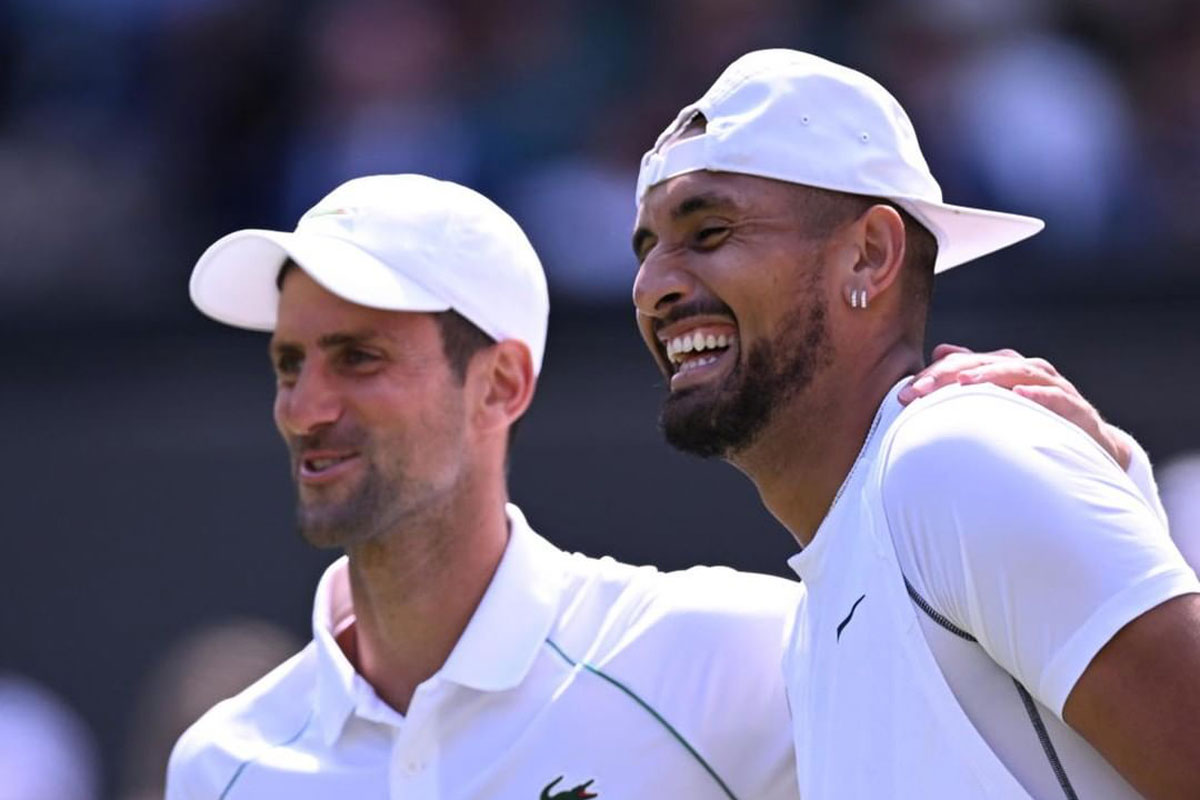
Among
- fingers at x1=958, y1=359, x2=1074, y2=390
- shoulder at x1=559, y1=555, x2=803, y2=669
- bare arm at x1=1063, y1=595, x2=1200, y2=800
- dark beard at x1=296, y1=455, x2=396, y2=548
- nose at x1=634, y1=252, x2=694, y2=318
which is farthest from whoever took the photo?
dark beard at x1=296, y1=455, x2=396, y2=548

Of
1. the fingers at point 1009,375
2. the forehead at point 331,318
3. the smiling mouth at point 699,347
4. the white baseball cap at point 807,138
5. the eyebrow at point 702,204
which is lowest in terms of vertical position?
the forehead at point 331,318

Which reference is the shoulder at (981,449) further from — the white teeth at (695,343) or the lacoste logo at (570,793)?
the lacoste logo at (570,793)

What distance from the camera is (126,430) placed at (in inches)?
295

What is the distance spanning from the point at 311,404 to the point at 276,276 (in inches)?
14.0

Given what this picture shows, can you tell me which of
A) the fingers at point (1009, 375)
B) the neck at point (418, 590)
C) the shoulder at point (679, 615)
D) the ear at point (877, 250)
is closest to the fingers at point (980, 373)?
the fingers at point (1009, 375)

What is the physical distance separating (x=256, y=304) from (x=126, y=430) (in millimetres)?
3456

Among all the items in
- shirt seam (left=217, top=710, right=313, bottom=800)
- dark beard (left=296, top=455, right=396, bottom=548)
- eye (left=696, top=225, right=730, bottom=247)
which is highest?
eye (left=696, top=225, right=730, bottom=247)

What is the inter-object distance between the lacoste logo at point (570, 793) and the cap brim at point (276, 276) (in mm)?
887

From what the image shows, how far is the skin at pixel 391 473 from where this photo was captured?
3795 millimetres

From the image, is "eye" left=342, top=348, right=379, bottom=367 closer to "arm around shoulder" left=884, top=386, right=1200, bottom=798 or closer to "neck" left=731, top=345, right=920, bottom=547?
"neck" left=731, top=345, right=920, bottom=547

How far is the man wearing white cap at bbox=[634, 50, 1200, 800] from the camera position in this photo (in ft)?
8.36

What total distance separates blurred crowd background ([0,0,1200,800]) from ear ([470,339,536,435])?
7.36 feet

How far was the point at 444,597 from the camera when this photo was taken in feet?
12.5

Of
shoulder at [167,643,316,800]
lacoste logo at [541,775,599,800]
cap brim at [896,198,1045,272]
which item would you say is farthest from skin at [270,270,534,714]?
cap brim at [896,198,1045,272]
